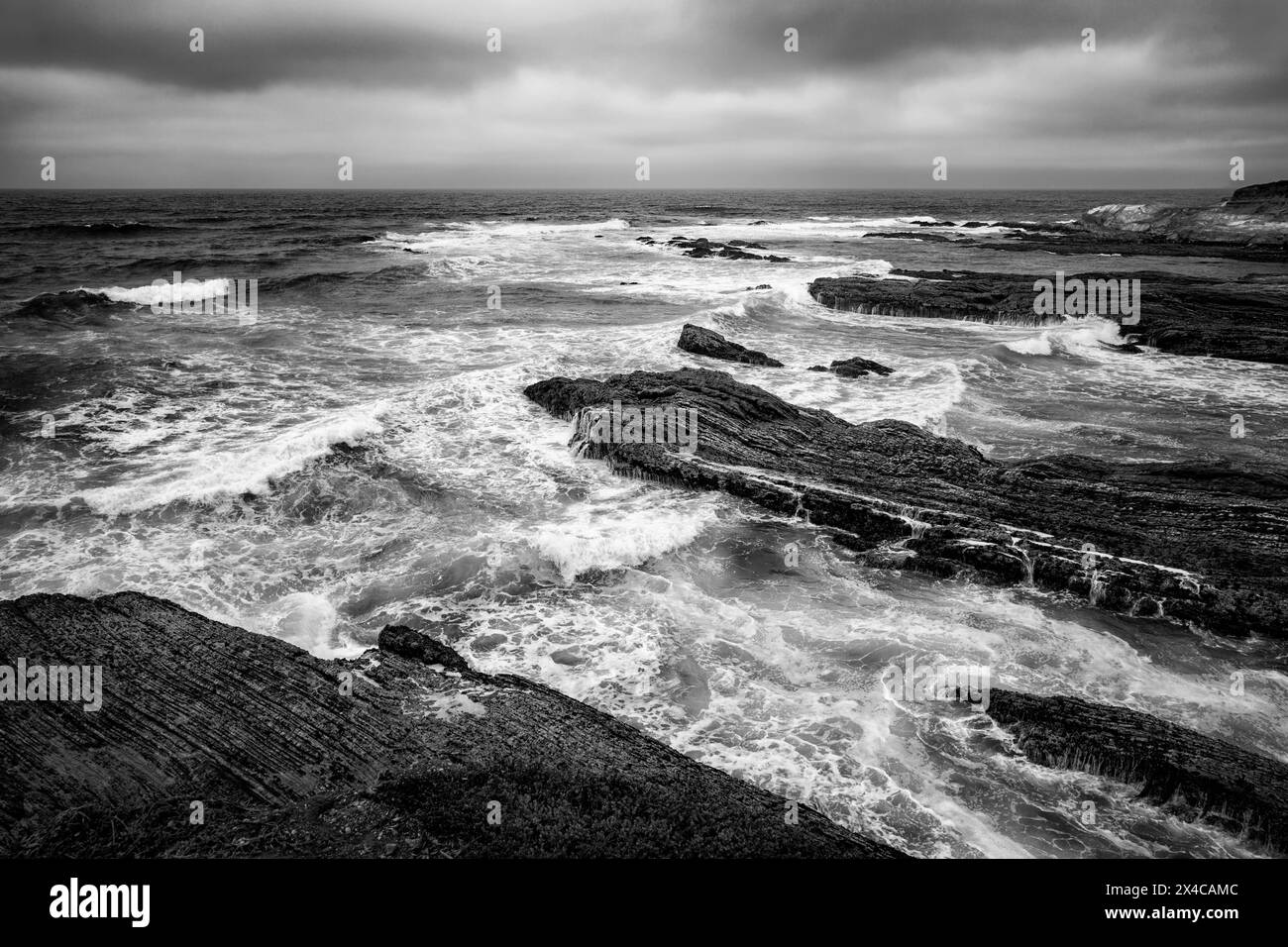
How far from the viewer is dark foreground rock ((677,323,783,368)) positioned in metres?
23.6

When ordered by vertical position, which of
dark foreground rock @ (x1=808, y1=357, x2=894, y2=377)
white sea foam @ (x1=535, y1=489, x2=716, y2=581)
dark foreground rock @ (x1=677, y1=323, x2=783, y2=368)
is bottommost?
white sea foam @ (x1=535, y1=489, x2=716, y2=581)

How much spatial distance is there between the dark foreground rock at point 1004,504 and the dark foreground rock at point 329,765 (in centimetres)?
673

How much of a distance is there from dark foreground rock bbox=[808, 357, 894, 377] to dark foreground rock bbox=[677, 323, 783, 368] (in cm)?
168

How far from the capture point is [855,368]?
73.9 ft

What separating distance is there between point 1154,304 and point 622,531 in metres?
30.9

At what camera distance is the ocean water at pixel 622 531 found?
7734 millimetres

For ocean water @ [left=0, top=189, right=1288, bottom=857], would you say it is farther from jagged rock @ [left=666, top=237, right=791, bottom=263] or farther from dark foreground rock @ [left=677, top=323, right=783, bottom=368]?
jagged rock @ [left=666, top=237, right=791, bottom=263]

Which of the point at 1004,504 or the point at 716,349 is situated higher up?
the point at 716,349

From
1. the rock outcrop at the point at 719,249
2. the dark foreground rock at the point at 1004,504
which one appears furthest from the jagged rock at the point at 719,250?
the dark foreground rock at the point at 1004,504

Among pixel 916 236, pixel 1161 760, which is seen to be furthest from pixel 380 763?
pixel 916 236

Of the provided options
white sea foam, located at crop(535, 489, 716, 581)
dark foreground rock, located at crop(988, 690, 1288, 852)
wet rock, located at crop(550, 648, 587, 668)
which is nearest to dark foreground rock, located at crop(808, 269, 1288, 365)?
white sea foam, located at crop(535, 489, 716, 581)

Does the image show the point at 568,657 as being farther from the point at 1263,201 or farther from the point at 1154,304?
the point at 1263,201

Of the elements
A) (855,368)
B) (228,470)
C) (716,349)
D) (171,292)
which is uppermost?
(171,292)
